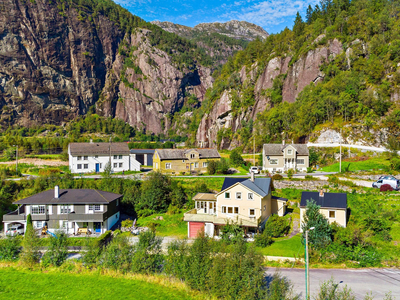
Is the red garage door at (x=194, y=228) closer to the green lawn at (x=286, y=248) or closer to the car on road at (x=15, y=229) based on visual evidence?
the green lawn at (x=286, y=248)

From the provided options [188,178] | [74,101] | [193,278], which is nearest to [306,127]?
[188,178]

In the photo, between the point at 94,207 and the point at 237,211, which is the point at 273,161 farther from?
the point at 94,207

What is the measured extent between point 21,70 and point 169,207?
151 meters

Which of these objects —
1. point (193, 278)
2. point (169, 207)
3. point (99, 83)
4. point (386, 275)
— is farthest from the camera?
point (99, 83)

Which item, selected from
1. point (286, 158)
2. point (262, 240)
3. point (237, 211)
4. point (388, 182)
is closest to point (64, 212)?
point (237, 211)

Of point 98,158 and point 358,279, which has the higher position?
point 98,158

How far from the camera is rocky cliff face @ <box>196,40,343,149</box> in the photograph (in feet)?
274

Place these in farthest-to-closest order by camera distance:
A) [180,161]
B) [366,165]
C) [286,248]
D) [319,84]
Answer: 1. [319,84]
2. [180,161]
3. [366,165]
4. [286,248]

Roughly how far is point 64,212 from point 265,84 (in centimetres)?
8201

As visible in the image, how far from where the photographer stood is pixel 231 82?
4537 inches

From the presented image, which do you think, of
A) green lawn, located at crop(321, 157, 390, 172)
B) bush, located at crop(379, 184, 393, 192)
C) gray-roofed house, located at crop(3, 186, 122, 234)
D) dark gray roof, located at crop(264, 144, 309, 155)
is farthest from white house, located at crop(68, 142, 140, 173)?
bush, located at crop(379, 184, 393, 192)

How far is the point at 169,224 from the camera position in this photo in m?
36.7

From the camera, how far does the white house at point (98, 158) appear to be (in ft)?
192

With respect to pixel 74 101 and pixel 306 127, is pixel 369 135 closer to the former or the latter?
pixel 306 127
